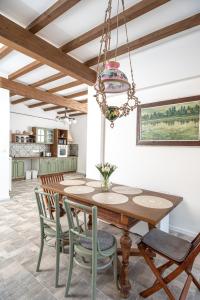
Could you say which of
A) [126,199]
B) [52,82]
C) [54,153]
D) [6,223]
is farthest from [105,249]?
[54,153]

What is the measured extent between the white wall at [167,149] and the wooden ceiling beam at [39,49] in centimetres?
83

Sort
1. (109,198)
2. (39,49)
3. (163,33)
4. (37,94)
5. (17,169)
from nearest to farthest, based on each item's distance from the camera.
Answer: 1. (109,198)
2. (163,33)
3. (39,49)
4. (37,94)
5. (17,169)

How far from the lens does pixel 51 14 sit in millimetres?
2150

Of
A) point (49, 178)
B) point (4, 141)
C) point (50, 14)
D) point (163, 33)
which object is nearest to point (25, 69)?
point (4, 141)

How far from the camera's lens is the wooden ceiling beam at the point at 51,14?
1.99m

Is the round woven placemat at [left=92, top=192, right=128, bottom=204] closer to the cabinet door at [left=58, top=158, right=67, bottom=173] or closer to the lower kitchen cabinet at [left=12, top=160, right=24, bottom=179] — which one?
the lower kitchen cabinet at [left=12, top=160, right=24, bottom=179]

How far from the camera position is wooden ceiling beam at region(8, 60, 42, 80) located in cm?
346

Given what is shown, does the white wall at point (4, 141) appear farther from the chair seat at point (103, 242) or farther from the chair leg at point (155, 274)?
the chair leg at point (155, 274)

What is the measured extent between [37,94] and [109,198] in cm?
397

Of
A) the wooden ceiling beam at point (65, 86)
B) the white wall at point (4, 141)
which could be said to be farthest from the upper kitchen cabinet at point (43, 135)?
the white wall at point (4, 141)

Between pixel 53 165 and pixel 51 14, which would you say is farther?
pixel 53 165

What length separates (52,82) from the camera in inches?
178

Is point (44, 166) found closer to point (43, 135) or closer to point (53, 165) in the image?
point (53, 165)

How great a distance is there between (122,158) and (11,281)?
91.5 inches
